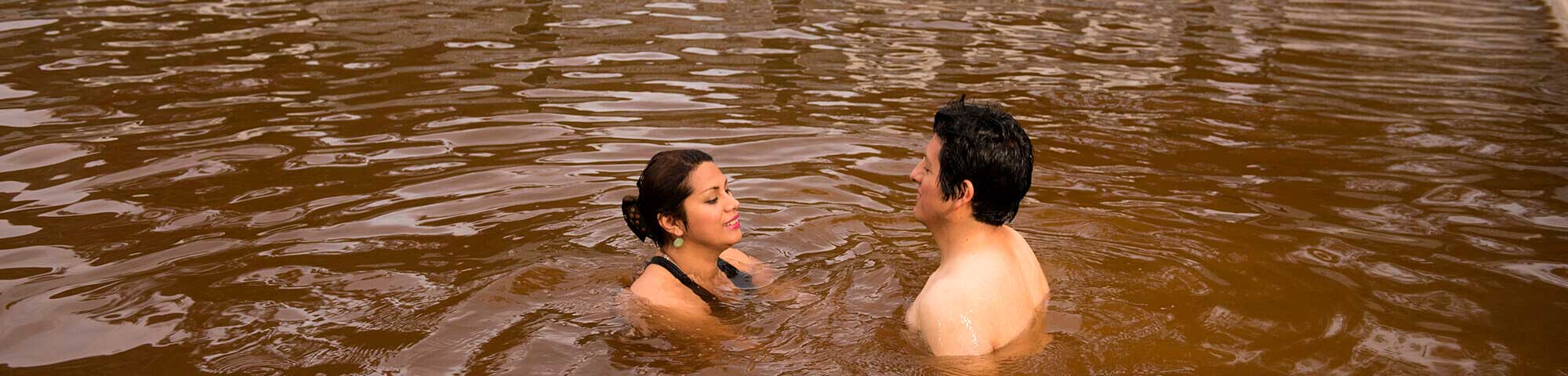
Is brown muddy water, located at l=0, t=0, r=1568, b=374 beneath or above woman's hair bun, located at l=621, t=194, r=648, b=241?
beneath

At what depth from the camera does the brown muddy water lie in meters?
4.70

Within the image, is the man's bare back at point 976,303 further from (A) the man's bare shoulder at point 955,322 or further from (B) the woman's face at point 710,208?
(B) the woman's face at point 710,208

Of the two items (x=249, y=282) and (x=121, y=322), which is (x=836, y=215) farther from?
(x=121, y=322)

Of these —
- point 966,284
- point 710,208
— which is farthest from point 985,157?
point 710,208

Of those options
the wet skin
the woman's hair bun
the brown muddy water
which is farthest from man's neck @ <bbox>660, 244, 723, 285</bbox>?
the wet skin

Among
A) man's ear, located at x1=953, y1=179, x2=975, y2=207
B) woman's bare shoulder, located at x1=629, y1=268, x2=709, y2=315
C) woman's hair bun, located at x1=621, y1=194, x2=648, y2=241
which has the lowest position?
woman's bare shoulder, located at x1=629, y1=268, x2=709, y2=315

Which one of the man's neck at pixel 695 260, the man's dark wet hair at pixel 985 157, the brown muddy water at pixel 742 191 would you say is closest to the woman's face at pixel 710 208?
the man's neck at pixel 695 260

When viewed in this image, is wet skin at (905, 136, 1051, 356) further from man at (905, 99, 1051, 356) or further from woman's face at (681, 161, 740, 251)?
woman's face at (681, 161, 740, 251)

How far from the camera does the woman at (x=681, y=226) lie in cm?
504

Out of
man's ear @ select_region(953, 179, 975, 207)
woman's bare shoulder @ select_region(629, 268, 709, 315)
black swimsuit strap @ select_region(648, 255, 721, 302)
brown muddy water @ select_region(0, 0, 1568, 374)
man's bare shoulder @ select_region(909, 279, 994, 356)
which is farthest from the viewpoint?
black swimsuit strap @ select_region(648, 255, 721, 302)

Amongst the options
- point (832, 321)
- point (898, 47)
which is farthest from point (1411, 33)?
point (832, 321)

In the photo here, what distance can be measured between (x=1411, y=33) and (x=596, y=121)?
9.47 metres

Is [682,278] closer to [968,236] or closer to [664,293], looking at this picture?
[664,293]

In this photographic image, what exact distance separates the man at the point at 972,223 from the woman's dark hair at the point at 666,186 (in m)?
1.06
